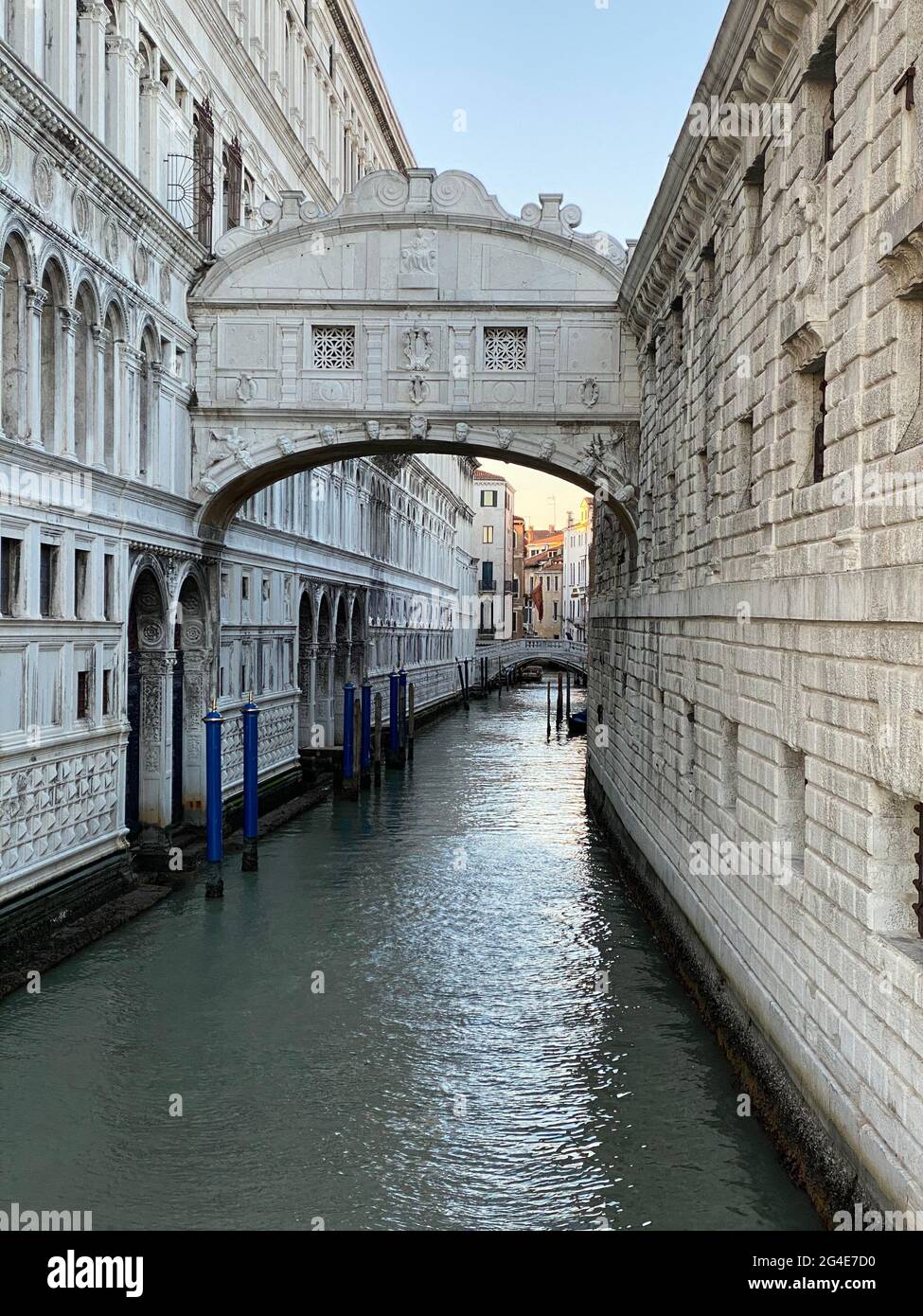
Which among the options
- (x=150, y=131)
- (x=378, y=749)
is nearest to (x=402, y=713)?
(x=378, y=749)

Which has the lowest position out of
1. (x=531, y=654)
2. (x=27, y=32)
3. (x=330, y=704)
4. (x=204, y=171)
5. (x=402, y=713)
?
(x=402, y=713)

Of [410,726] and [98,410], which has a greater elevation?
[98,410]

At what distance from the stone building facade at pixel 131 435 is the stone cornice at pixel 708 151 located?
15.3ft

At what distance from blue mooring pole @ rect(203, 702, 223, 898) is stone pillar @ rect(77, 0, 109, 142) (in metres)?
5.80

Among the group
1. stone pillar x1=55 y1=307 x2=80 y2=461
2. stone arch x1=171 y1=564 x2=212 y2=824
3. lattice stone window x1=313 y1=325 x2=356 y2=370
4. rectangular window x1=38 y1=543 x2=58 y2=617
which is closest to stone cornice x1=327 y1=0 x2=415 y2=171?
lattice stone window x1=313 y1=325 x2=356 y2=370

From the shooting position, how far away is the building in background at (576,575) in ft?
265

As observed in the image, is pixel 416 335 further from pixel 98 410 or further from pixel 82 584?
pixel 82 584

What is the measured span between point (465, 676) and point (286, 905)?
38.6 metres

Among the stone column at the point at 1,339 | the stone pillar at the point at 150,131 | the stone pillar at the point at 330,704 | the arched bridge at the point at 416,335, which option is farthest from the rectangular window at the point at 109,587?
the stone pillar at the point at 330,704

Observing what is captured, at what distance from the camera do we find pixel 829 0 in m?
6.84

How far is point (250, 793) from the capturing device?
1585 cm

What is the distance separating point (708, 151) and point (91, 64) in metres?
5.92
